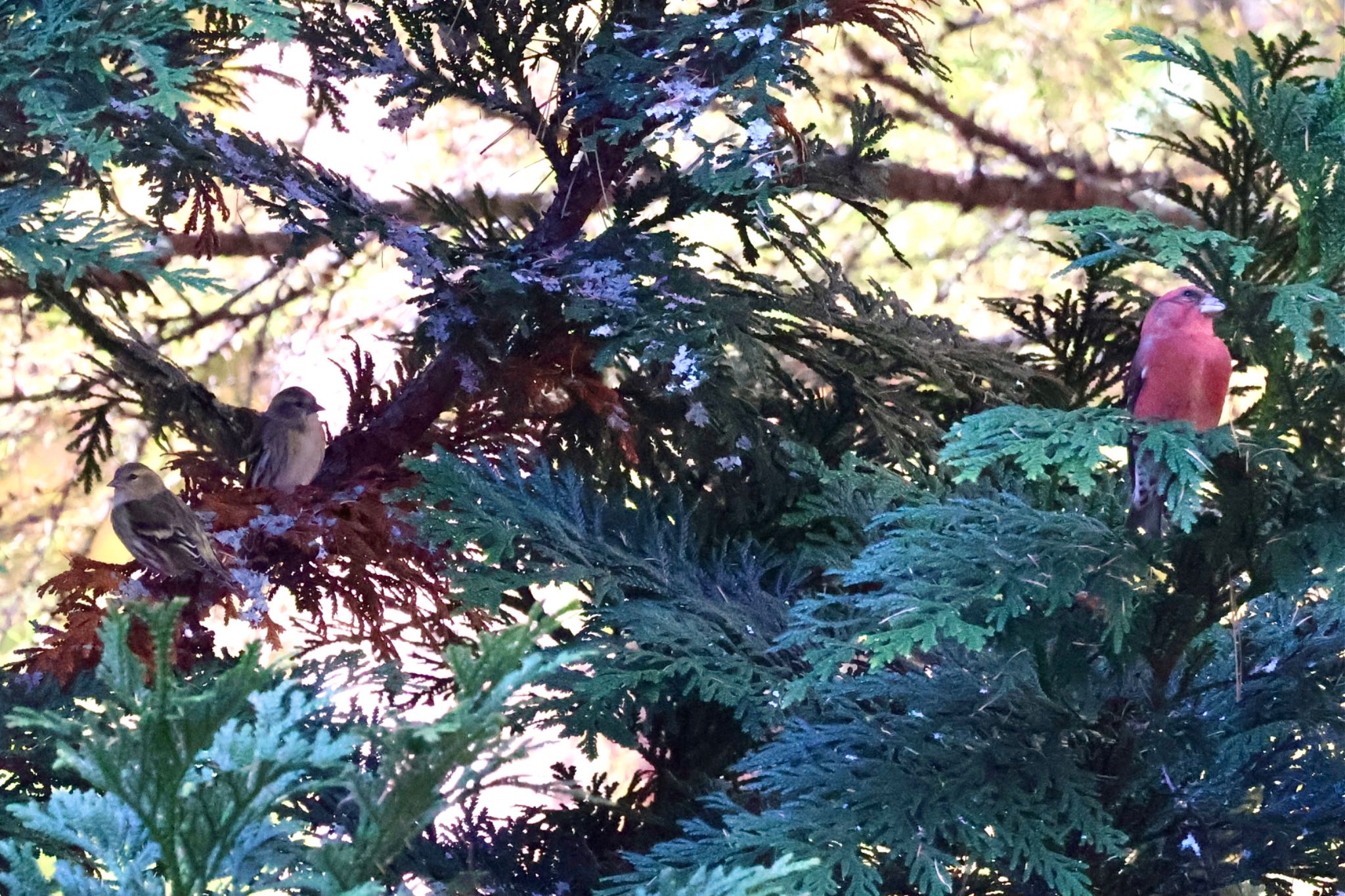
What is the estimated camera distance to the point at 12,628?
2.41 meters

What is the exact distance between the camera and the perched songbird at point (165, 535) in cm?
108

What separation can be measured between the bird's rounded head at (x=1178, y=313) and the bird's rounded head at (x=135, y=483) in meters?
0.97

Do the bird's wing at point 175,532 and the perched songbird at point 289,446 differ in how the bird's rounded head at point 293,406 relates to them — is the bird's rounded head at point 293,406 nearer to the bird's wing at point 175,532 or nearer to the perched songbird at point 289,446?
the perched songbird at point 289,446

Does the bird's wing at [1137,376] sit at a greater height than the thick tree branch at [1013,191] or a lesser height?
lesser

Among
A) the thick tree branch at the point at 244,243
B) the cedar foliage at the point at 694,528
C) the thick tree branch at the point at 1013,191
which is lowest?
the cedar foliage at the point at 694,528

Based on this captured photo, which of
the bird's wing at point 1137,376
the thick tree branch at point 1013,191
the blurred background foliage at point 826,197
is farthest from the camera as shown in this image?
the thick tree branch at point 1013,191

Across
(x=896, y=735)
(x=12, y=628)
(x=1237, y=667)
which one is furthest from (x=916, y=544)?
(x=12, y=628)

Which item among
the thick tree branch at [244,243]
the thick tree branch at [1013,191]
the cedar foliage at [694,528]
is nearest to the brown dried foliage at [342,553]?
the cedar foliage at [694,528]

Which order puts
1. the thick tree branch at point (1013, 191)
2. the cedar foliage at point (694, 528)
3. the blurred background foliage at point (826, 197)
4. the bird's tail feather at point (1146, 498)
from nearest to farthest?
the cedar foliage at point (694, 528)
the bird's tail feather at point (1146, 498)
the blurred background foliage at point (826, 197)
the thick tree branch at point (1013, 191)

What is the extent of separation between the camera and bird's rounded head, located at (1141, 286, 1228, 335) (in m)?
0.96

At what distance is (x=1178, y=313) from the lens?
1008 mm

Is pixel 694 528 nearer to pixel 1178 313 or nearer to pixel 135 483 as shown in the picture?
pixel 1178 313

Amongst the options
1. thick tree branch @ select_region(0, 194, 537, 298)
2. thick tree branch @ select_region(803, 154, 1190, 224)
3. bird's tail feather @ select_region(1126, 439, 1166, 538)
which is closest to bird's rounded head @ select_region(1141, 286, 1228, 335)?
bird's tail feather @ select_region(1126, 439, 1166, 538)

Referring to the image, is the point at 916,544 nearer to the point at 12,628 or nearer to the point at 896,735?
the point at 896,735
